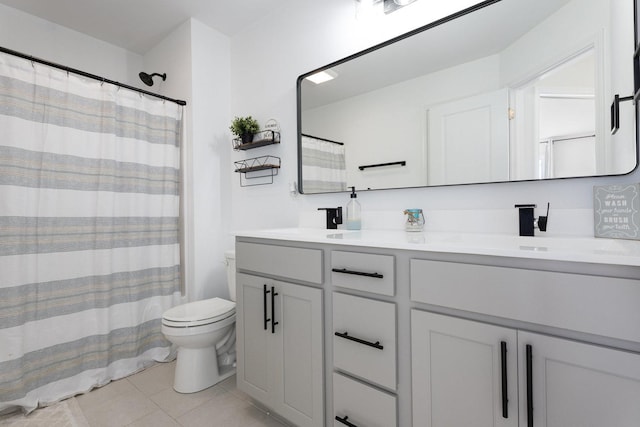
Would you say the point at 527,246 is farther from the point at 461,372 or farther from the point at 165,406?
the point at 165,406

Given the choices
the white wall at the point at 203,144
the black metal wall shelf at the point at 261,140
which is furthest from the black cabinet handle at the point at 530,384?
the white wall at the point at 203,144

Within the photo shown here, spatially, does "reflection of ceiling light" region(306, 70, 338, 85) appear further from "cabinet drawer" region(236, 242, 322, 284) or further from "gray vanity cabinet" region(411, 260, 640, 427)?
"gray vanity cabinet" region(411, 260, 640, 427)

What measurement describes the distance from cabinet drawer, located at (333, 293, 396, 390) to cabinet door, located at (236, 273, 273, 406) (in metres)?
0.41

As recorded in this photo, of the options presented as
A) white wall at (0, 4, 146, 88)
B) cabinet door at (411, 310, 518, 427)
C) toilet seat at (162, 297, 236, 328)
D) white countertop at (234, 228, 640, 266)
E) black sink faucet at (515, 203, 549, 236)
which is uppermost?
white wall at (0, 4, 146, 88)

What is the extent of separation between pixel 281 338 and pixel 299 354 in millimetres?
121

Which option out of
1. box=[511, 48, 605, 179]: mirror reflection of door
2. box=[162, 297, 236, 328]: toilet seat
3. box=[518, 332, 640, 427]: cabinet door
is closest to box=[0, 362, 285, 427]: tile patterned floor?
box=[162, 297, 236, 328]: toilet seat

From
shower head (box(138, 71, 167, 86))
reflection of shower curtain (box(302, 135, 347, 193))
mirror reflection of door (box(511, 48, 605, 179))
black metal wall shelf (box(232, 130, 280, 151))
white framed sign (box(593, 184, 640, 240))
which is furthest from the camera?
shower head (box(138, 71, 167, 86))

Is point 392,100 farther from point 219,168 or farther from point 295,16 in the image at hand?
point 219,168

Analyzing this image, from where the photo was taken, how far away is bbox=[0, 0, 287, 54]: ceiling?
83.8 inches

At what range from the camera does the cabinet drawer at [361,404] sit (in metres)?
1.06

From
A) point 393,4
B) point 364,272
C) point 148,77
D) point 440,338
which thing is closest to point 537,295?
point 440,338

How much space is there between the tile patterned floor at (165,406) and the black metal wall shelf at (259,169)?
138 centimetres

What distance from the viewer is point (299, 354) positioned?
1.31m

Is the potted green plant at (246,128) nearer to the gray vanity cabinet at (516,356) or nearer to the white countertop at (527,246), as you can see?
the white countertop at (527,246)
